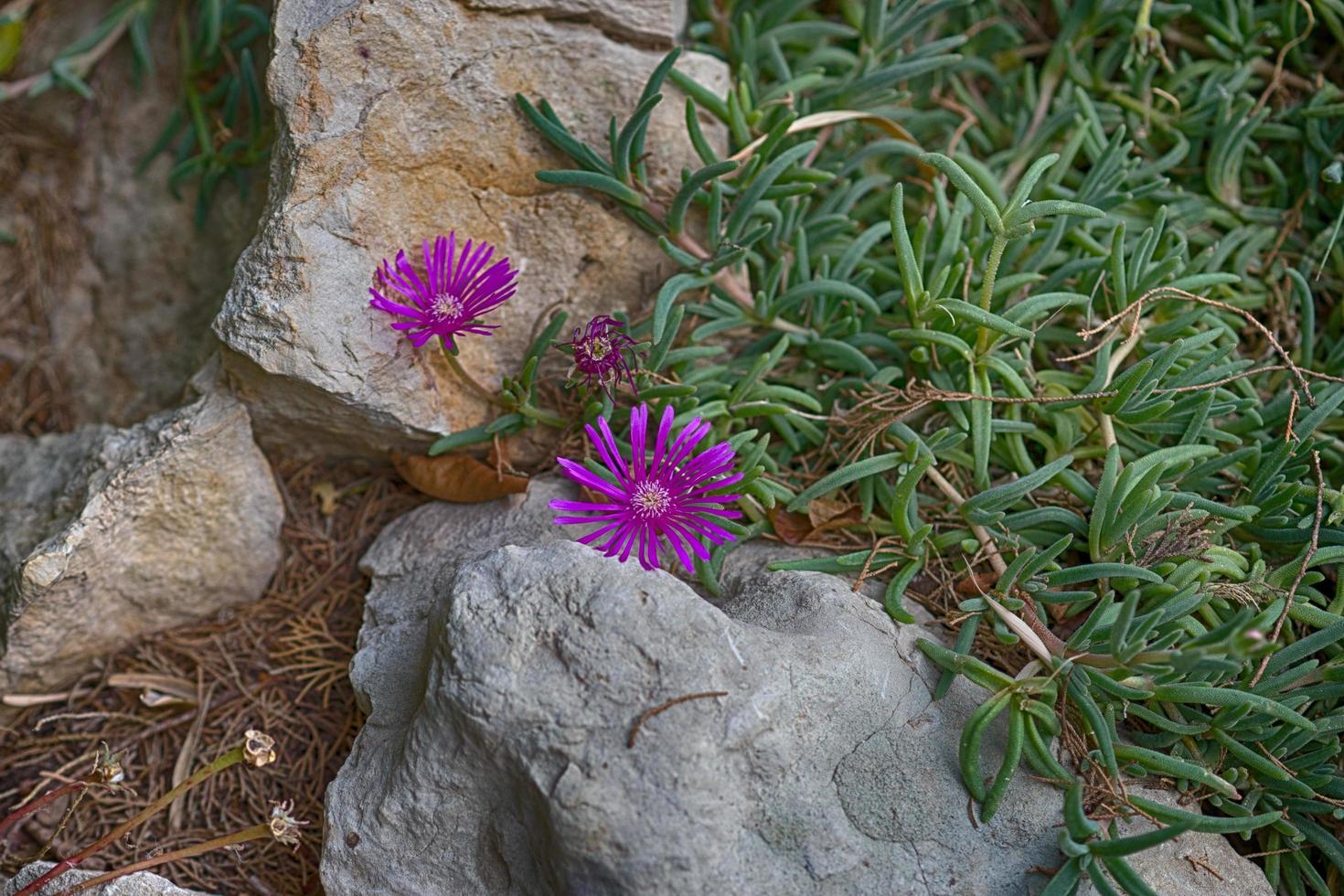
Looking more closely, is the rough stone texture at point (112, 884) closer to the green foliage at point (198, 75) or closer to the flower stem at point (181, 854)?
the flower stem at point (181, 854)

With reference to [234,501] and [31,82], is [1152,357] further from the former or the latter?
[31,82]

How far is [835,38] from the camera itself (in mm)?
2828

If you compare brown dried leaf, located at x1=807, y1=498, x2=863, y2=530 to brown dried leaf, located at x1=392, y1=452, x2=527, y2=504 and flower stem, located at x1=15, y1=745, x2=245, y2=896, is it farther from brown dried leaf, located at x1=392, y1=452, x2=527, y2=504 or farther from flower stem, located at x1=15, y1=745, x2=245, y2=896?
flower stem, located at x1=15, y1=745, x2=245, y2=896

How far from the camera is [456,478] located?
232 cm

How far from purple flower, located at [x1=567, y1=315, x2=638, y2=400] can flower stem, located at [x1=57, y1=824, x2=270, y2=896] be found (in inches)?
41.8

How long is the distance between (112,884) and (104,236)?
175cm

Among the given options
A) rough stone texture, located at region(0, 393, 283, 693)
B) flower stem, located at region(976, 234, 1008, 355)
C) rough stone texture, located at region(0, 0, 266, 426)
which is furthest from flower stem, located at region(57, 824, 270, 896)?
flower stem, located at region(976, 234, 1008, 355)

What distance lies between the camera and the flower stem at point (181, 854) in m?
1.90

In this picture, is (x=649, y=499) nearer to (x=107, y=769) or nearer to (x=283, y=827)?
(x=283, y=827)

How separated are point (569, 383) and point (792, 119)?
2.58 feet

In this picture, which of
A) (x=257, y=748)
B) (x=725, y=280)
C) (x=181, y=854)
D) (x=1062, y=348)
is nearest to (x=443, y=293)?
(x=725, y=280)

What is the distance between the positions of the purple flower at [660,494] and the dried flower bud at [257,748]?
28.1 inches

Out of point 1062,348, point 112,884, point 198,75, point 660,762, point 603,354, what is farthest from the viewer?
point 198,75

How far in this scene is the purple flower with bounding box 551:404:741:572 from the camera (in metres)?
1.97
